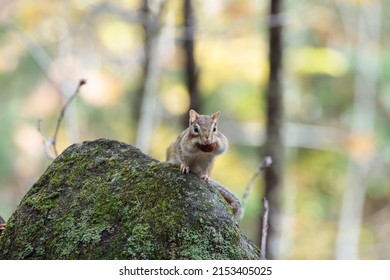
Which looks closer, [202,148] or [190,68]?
[202,148]

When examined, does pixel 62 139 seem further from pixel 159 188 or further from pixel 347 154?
pixel 159 188

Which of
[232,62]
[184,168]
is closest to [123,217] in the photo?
[184,168]

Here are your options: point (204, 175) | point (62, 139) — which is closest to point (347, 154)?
point (62, 139)

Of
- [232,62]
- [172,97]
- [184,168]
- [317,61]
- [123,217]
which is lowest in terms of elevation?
[123,217]

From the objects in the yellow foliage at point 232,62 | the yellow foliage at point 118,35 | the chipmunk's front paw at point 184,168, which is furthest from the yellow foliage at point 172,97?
the chipmunk's front paw at point 184,168

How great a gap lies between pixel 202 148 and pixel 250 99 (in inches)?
320

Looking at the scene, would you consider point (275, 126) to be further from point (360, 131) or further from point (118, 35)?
point (118, 35)

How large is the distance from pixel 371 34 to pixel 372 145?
2495mm

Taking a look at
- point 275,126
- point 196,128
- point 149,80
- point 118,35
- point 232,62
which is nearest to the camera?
point 196,128

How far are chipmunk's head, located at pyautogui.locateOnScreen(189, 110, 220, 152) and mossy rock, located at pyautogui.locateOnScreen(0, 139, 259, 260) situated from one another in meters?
0.18

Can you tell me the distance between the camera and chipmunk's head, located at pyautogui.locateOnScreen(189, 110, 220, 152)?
2.63 m

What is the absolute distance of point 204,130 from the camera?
263 centimetres

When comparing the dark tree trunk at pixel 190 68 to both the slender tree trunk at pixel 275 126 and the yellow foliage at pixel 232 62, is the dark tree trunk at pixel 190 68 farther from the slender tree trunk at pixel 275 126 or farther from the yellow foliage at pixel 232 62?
the yellow foliage at pixel 232 62
